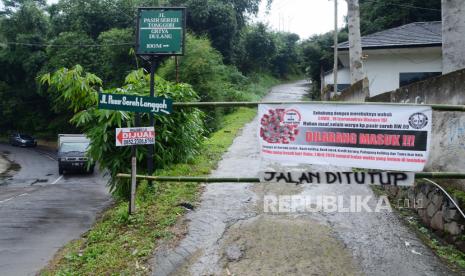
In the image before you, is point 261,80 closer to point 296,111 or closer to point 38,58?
point 38,58

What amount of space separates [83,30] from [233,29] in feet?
43.4

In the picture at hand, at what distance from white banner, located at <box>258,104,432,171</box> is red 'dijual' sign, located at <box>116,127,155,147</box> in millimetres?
1738

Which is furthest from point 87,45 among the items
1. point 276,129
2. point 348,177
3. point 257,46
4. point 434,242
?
point 434,242

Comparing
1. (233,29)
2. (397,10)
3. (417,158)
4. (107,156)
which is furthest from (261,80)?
(417,158)

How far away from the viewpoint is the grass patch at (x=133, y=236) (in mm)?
5047

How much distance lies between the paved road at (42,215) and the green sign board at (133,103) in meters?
3.29

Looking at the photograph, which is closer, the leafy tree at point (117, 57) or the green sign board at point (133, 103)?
the green sign board at point (133, 103)

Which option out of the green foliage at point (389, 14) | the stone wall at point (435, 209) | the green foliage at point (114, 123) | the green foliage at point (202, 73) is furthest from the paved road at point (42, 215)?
the green foliage at point (389, 14)

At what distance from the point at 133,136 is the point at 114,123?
6.07ft

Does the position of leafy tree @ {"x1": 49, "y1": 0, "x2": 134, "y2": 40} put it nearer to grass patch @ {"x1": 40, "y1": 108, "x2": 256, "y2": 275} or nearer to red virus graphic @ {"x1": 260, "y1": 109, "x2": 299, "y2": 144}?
grass patch @ {"x1": 40, "y1": 108, "x2": 256, "y2": 275}

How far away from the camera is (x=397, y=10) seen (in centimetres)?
3002

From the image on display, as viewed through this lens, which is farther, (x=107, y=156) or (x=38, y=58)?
(x=38, y=58)

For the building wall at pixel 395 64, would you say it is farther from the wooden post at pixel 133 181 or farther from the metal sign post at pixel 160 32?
the wooden post at pixel 133 181

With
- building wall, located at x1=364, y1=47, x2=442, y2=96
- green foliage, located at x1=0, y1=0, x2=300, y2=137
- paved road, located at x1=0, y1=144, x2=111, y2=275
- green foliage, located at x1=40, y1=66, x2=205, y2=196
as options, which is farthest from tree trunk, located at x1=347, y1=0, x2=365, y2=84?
green foliage, located at x1=0, y1=0, x2=300, y2=137
